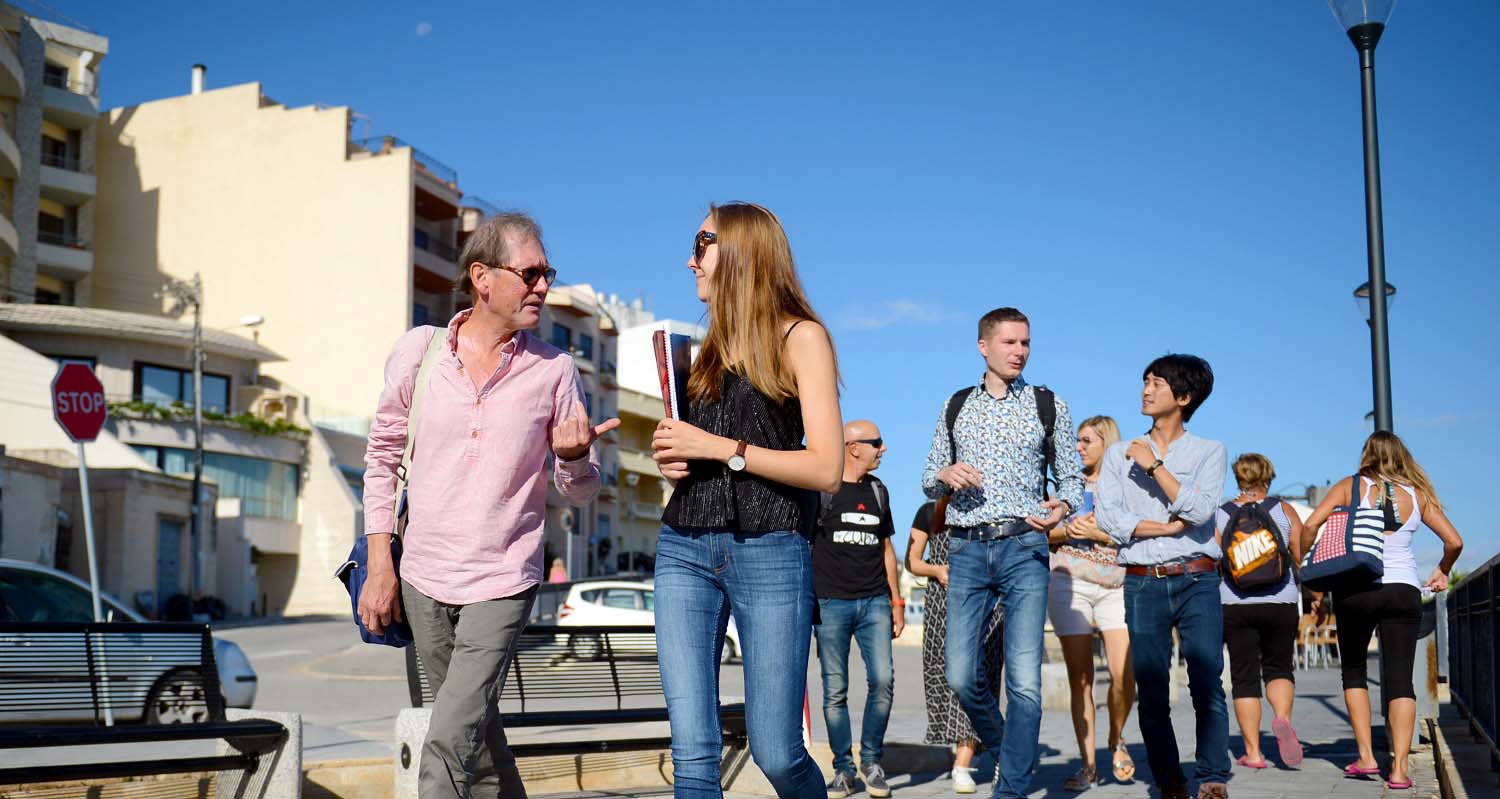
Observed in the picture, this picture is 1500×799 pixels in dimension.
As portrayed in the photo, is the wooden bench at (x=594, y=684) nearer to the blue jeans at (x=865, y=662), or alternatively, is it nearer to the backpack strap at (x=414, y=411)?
the blue jeans at (x=865, y=662)

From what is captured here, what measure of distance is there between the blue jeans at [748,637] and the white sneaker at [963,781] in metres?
4.03

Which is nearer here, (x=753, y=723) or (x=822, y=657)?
(x=753, y=723)

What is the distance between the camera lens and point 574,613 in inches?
1045

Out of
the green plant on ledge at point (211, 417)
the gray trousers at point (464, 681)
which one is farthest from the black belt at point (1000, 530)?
the green plant on ledge at point (211, 417)

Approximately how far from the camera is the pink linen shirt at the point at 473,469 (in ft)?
14.2

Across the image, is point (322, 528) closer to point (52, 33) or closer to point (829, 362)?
point (52, 33)

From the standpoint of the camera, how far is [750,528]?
3.76 meters

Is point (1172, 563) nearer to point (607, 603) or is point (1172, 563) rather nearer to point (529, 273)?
point (529, 273)

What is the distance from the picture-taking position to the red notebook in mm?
3854

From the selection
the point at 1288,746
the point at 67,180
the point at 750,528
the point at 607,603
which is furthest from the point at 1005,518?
the point at 67,180

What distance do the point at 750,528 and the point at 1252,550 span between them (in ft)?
16.1

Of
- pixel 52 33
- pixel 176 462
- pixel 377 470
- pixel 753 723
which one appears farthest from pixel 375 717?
pixel 52 33

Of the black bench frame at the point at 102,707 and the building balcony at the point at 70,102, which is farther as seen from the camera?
the building balcony at the point at 70,102

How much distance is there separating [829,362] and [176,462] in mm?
49551
